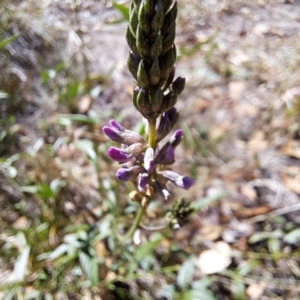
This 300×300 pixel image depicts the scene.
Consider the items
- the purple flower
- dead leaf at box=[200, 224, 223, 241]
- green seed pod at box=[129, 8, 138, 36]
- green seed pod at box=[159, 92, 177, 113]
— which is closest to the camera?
green seed pod at box=[129, 8, 138, 36]

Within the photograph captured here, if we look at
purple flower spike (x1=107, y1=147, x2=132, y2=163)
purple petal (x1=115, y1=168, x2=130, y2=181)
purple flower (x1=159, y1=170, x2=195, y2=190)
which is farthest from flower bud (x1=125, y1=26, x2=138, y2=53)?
purple flower (x1=159, y1=170, x2=195, y2=190)

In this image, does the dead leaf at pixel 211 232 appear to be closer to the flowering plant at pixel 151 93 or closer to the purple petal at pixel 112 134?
the flowering plant at pixel 151 93

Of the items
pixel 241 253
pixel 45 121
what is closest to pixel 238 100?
pixel 241 253

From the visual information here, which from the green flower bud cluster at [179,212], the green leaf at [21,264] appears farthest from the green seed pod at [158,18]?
the green leaf at [21,264]

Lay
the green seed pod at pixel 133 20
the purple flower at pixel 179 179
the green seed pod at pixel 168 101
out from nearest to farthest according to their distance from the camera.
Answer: the green seed pod at pixel 133 20 → the green seed pod at pixel 168 101 → the purple flower at pixel 179 179

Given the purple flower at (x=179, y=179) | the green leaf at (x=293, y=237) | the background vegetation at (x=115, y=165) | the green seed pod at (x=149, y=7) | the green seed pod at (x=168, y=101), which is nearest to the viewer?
the green seed pod at (x=149, y=7)

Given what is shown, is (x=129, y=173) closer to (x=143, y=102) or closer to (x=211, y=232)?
(x=143, y=102)

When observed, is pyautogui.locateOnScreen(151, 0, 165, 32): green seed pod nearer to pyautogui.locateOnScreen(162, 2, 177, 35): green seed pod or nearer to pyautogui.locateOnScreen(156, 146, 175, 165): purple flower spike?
pyautogui.locateOnScreen(162, 2, 177, 35): green seed pod

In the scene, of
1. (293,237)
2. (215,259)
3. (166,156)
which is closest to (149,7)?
(166,156)
